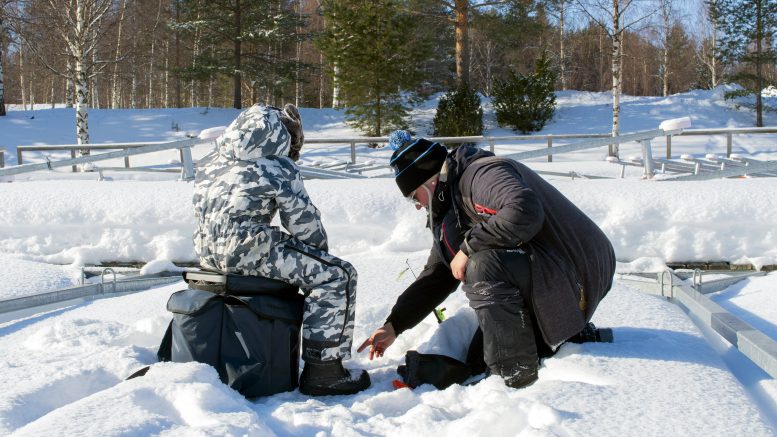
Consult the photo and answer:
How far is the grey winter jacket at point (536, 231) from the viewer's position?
233 centimetres

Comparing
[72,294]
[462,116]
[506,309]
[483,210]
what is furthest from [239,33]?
[506,309]

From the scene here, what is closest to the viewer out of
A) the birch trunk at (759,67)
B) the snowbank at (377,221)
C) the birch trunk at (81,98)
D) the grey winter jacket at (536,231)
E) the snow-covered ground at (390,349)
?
the snow-covered ground at (390,349)

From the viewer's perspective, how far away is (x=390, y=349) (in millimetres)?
3170

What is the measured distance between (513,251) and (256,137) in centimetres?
103

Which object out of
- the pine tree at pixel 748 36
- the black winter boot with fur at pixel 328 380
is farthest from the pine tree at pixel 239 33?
the black winter boot with fur at pixel 328 380

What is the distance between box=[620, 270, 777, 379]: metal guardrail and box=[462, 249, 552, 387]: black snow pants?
2.68 ft

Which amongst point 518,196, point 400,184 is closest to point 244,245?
point 400,184

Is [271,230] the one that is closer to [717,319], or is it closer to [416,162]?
[416,162]

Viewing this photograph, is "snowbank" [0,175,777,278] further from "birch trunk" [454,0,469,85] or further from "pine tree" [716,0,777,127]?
"pine tree" [716,0,777,127]

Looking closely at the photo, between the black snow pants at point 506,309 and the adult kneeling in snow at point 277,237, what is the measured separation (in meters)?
0.52

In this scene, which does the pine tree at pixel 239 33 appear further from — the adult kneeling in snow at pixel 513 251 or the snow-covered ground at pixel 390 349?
→ the adult kneeling in snow at pixel 513 251

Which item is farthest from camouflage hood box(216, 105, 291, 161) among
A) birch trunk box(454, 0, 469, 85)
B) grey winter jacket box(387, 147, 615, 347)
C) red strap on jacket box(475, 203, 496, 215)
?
birch trunk box(454, 0, 469, 85)

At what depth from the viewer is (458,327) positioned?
2.98 m

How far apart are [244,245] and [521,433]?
1202 millimetres
